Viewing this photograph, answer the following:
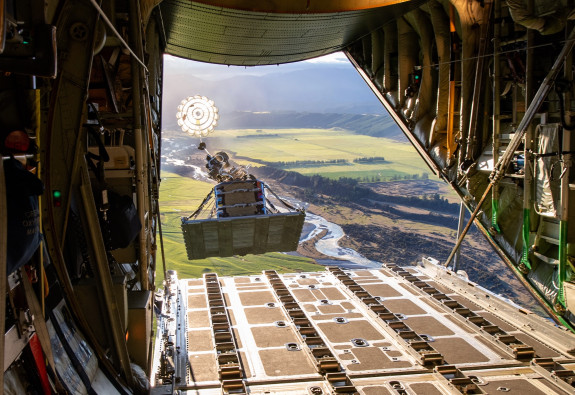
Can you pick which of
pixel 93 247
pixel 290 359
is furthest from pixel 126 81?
pixel 290 359

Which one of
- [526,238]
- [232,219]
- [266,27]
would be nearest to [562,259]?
[526,238]

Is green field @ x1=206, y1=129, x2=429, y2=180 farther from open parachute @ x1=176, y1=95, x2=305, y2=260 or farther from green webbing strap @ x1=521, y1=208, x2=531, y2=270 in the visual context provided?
green webbing strap @ x1=521, y1=208, x2=531, y2=270

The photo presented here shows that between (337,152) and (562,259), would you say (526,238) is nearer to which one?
(562,259)

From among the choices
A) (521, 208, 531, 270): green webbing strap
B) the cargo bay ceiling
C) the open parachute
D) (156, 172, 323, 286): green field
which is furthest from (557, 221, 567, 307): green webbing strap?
(156, 172, 323, 286): green field

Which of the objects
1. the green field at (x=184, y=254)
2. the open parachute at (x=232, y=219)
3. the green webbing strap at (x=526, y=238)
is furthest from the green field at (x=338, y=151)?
the green webbing strap at (x=526, y=238)

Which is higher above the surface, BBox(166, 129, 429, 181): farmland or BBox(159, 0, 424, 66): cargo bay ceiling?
BBox(159, 0, 424, 66): cargo bay ceiling

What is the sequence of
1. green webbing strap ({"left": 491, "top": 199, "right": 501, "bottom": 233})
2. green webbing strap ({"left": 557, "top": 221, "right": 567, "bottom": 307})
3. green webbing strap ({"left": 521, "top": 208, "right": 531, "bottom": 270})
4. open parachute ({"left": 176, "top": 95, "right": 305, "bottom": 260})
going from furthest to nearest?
open parachute ({"left": 176, "top": 95, "right": 305, "bottom": 260}) → green webbing strap ({"left": 491, "top": 199, "right": 501, "bottom": 233}) → green webbing strap ({"left": 521, "top": 208, "right": 531, "bottom": 270}) → green webbing strap ({"left": 557, "top": 221, "right": 567, "bottom": 307})

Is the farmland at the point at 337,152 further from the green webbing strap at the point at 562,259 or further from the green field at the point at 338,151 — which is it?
the green webbing strap at the point at 562,259
